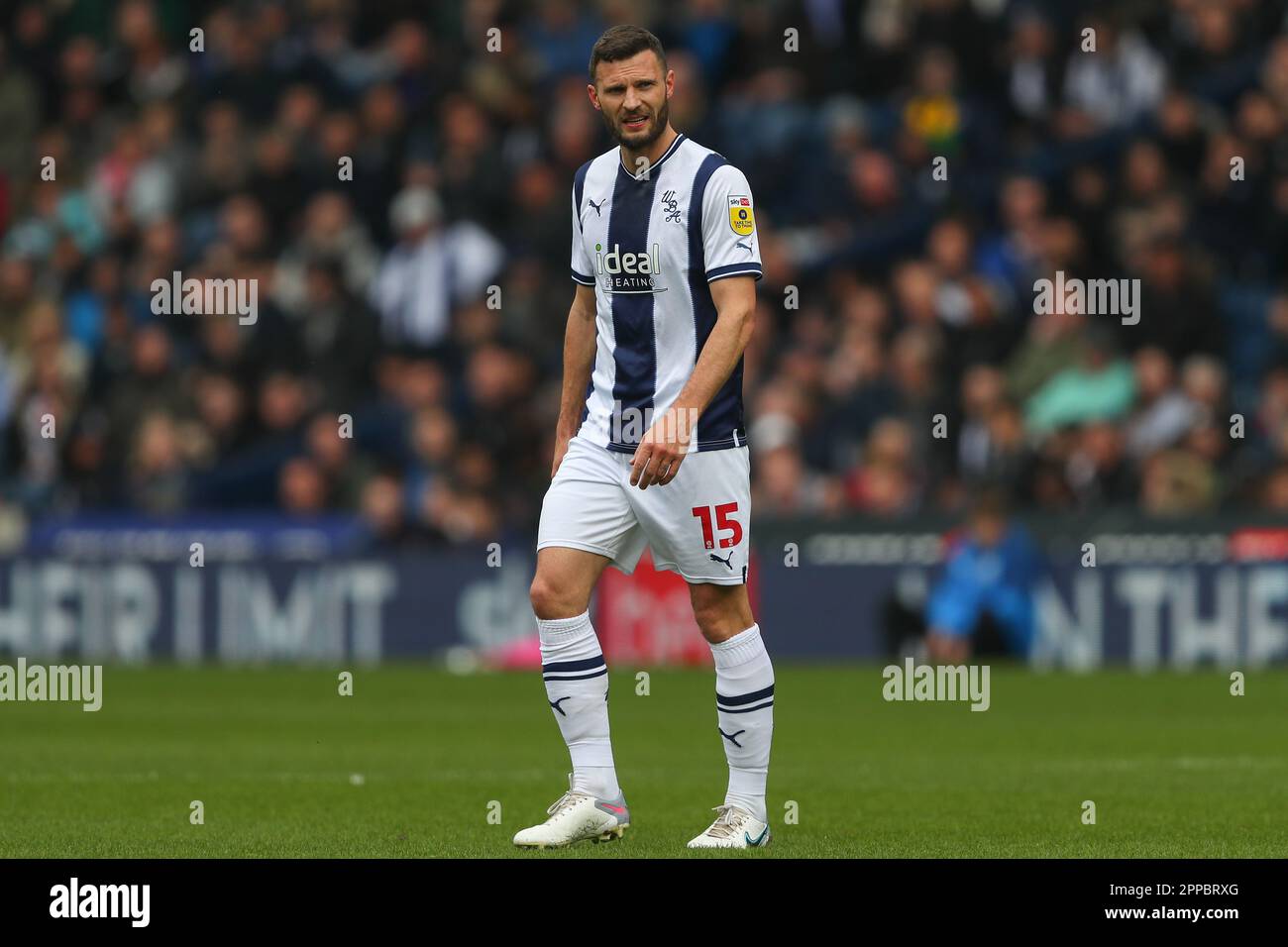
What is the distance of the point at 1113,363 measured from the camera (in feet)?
64.0

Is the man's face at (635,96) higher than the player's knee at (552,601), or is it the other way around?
the man's face at (635,96)

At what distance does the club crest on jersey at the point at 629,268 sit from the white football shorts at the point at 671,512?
1.83 feet

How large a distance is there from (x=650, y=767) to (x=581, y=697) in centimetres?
346

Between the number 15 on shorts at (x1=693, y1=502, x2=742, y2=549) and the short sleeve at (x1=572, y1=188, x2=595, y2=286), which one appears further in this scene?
the short sleeve at (x1=572, y1=188, x2=595, y2=286)

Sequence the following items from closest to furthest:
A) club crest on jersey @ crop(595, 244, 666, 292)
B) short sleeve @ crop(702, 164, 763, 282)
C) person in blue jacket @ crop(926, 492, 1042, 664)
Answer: short sleeve @ crop(702, 164, 763, 282), club crest on jersey @ crop(595, 244, 666, 292), person in blue jacket @ crop(926, 492, 1042, 664)

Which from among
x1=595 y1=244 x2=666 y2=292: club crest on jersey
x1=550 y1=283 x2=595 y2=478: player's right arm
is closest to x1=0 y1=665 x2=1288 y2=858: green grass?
x1=550 y1=283 x2=595 y2=478: player's right arm

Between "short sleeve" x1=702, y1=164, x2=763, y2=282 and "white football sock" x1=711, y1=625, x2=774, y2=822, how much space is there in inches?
49.2

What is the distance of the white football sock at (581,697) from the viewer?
839cm

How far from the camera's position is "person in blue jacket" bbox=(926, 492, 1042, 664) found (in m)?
18.1

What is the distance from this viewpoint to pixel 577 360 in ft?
28.8

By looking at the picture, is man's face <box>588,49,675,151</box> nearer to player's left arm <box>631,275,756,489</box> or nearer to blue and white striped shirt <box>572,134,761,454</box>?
blue and white striped shirt <box>572,134,761,454</box>

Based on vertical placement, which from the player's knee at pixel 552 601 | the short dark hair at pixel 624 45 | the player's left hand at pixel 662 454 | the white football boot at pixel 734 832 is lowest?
the white football boot at pixel 734 832

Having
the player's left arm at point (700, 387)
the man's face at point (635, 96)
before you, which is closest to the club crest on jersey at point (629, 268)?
the player's left arm at point (700, 387)

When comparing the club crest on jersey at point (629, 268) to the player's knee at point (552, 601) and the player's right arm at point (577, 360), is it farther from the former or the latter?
the player's knee at point (552, 601)
